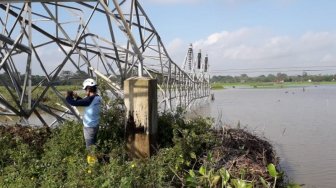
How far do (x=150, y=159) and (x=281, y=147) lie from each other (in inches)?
269

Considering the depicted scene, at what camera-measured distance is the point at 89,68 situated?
30.7ft

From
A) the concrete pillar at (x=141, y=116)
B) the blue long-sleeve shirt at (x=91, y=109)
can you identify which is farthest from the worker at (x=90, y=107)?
the concrete pillar at (x=141, y=116)

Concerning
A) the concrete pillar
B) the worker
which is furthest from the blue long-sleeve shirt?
the concrete pillar

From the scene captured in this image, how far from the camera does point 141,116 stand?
7012 mm

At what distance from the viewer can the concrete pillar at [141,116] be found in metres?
6.95

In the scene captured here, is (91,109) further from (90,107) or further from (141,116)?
(141,116)

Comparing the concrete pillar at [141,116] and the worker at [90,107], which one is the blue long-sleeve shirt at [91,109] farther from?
the concrete pillar at [141,116]

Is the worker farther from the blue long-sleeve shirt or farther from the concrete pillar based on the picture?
the concrete pillar

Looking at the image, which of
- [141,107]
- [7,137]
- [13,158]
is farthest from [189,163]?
[7,137]

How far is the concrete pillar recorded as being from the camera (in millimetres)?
6953

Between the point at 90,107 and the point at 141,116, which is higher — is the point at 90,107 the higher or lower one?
the higher one

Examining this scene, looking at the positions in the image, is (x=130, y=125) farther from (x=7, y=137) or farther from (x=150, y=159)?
(x=7, y=137)

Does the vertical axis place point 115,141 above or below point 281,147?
above

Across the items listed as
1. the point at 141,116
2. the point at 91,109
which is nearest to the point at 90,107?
the point at 91,109
